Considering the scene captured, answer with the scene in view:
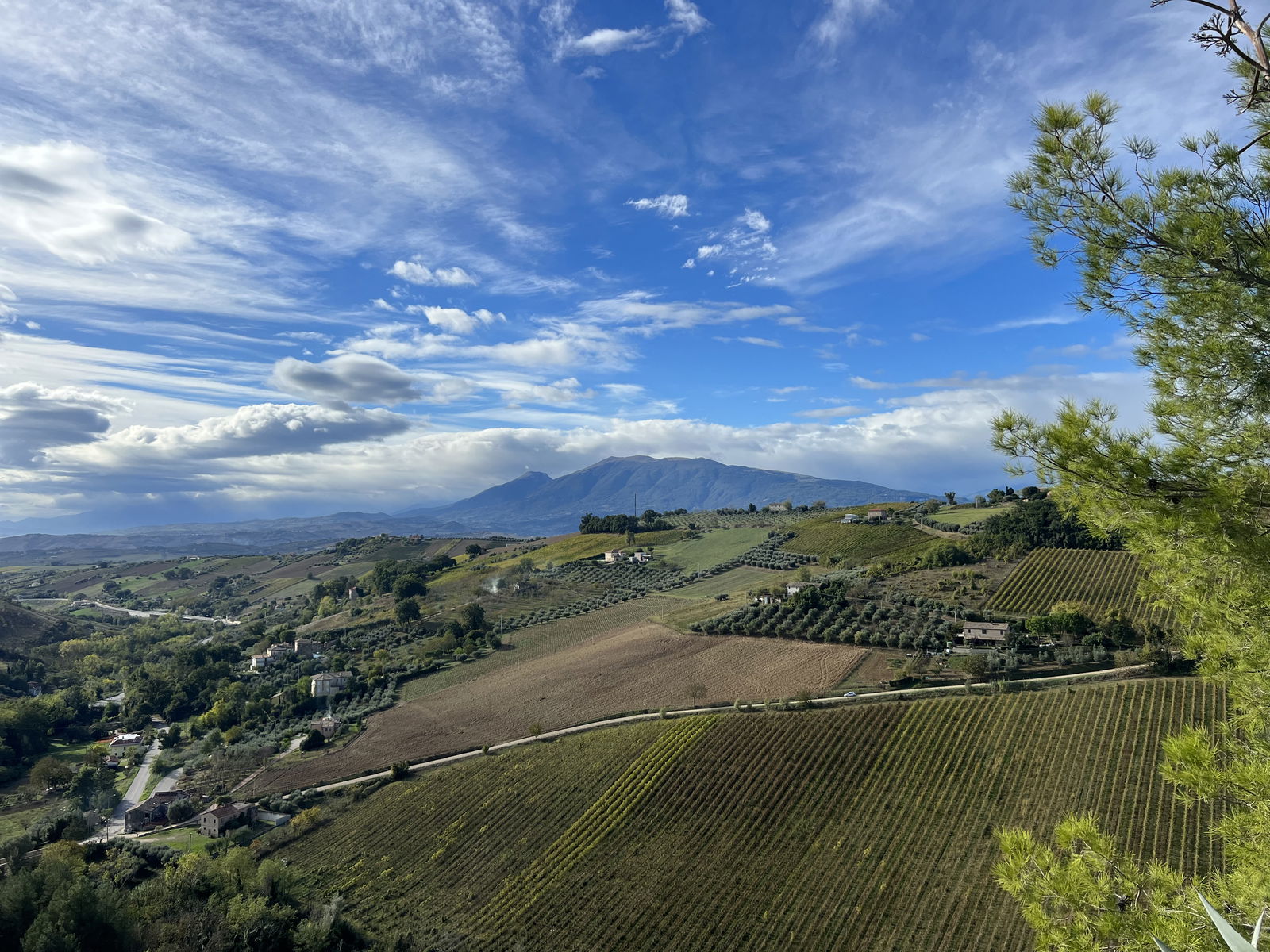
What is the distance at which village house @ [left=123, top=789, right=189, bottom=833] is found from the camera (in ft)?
135

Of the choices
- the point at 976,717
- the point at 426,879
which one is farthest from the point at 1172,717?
the point at 426,879

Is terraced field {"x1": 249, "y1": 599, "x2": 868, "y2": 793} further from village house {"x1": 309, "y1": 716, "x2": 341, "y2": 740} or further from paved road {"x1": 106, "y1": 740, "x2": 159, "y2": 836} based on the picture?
paved road {"x1": 106, "y1": 740, "x2": 159, "y2": 836}

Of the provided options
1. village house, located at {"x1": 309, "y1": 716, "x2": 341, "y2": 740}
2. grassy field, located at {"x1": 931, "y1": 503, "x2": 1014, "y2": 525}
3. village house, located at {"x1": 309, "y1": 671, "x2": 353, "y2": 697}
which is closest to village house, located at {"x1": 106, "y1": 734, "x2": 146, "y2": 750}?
village house, located at {"x1": 309, "y1": 671, "x2": 353, "y2": 697}

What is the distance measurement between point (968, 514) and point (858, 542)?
19.4 m

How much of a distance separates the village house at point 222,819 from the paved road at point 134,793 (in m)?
7.38

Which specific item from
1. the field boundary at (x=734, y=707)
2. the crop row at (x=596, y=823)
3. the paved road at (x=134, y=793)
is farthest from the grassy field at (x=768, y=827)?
the paved road at (x=134, y=793)

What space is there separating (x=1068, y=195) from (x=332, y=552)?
207861mm

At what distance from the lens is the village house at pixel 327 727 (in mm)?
52547

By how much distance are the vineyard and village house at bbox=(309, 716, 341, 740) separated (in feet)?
180

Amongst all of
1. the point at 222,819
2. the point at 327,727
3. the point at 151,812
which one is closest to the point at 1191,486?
the point at 222,819

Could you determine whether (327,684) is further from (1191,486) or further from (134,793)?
(1191,486)

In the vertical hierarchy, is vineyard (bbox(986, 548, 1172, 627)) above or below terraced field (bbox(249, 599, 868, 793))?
above

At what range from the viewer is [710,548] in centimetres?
10488

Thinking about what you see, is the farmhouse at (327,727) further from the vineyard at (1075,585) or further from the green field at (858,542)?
the green field at (858,542)
